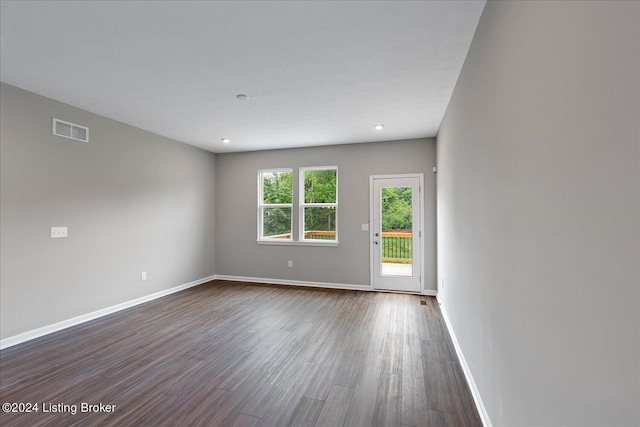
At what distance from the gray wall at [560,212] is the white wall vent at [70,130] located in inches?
178

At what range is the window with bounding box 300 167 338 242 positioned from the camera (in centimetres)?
575

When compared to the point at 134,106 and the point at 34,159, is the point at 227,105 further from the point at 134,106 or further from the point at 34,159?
the point at 34,159

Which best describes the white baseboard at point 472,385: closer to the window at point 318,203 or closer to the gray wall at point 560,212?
the gray wall at point 560,212

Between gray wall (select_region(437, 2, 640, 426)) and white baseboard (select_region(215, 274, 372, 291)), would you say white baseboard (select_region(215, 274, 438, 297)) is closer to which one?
white baseboard (select_region(215, 274, 372, 291))

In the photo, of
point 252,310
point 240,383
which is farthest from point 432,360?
point 252,310

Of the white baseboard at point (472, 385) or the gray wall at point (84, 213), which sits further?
the gray wall at point (84, 213)

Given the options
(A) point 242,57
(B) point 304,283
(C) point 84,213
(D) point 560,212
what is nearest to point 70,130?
(C) point 84,213

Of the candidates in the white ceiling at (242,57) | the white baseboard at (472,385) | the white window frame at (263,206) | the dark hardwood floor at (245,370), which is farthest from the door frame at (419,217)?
the white baseboard at (472,385)

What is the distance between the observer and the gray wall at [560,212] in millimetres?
686

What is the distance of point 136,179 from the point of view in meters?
4.60

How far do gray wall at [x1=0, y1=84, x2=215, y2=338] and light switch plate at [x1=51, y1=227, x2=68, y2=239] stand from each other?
0.17ft

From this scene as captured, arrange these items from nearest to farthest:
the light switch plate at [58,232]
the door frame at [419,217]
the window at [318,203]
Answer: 1. the light switch plate at [58,232]
2. the door frame at [419,217]
3. the window at [318,203]

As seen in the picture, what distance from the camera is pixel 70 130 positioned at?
146 inches

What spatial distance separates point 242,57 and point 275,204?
12.3ft
